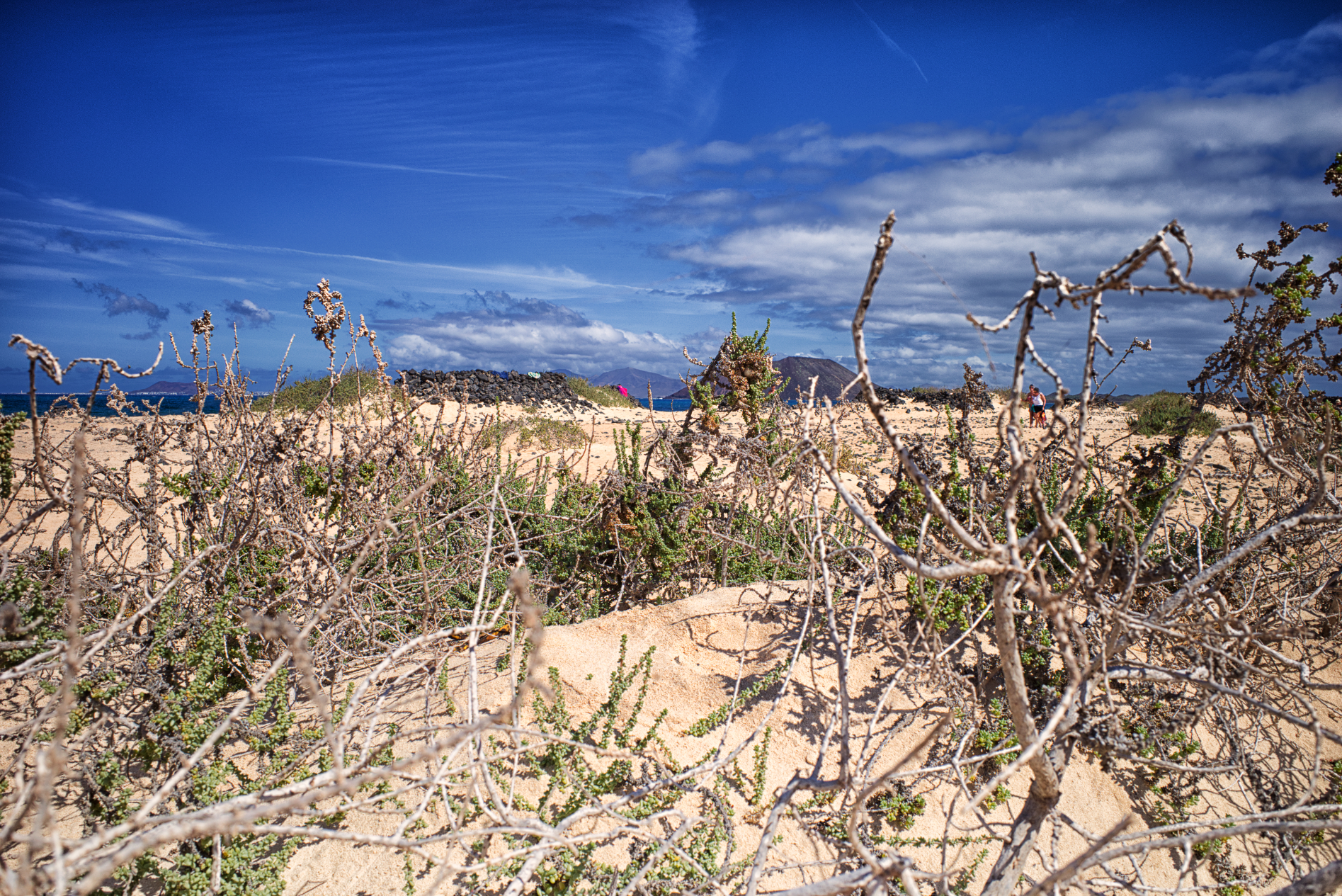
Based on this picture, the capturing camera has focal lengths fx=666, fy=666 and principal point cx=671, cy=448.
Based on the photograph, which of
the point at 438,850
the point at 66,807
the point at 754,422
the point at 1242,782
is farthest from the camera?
the point at 754,422

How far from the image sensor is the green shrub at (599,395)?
22.8m

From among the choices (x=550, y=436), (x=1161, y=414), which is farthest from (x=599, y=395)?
(x=1161, y=414)

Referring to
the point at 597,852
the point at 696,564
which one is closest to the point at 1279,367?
the point at 696,564

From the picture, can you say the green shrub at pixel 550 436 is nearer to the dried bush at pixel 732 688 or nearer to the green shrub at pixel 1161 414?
the dried bush at pixel 732 688

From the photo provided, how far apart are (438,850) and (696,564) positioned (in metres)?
2.78

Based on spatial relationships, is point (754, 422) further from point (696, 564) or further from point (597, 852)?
point (597, 852)

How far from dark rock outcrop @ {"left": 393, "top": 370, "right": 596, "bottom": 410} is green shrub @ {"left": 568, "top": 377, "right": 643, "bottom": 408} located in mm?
340

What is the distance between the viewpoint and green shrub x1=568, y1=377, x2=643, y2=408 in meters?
22.8

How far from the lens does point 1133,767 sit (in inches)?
125

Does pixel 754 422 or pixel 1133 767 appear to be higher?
pixel 754 422

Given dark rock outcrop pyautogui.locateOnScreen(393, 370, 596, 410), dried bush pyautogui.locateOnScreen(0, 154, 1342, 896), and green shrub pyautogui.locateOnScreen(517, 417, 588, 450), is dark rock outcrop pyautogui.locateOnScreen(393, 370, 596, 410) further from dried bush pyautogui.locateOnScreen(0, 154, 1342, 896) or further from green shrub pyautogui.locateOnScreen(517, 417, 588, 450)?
dried bush pyautogui.locateOnScreen(0, 154, 1342, 896)

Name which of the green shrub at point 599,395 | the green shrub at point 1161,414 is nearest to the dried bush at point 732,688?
the green shrub at point 1161,414

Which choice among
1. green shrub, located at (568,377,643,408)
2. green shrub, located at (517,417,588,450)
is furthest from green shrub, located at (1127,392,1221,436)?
green shrub, located at (568,377,643,408)

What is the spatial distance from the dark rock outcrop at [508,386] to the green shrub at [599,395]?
34cm
